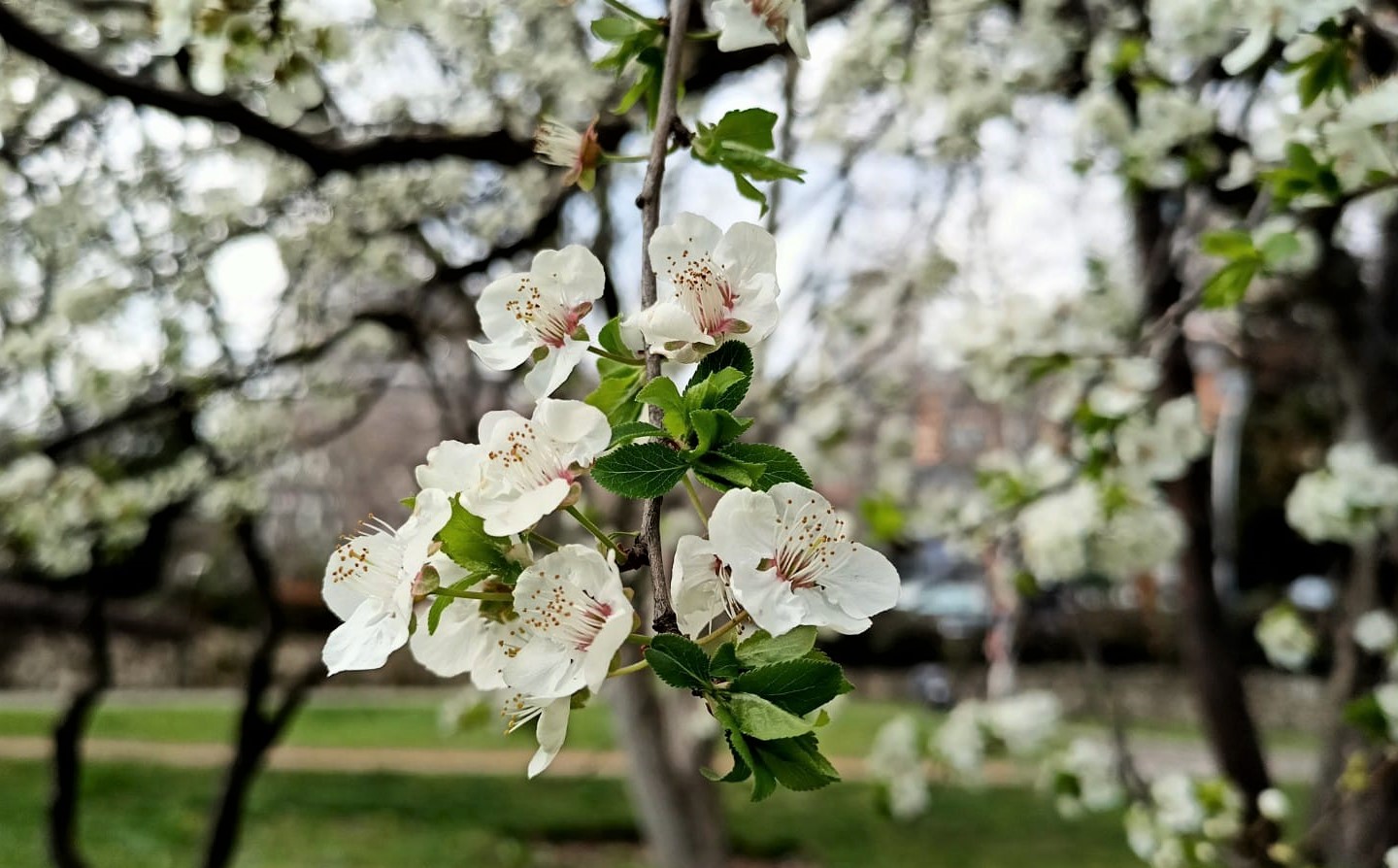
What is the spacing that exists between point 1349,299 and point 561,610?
10.7 ft

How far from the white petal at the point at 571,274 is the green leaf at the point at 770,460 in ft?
0.63

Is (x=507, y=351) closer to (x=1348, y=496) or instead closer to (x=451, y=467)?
(x=451, y=467)

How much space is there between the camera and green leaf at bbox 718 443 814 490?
68cm

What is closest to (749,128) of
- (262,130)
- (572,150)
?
(572,150)

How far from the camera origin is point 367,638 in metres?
0.75

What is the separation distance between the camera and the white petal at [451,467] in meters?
0.71

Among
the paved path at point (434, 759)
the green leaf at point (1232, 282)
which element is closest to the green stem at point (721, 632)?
the green leaf at point (1232, 282)

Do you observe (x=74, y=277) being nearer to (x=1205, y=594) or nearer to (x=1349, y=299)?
(x=1205, y=594)

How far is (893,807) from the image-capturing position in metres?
3.01

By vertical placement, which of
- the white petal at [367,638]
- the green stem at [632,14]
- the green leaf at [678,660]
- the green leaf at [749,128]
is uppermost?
the green stem at [632,14]

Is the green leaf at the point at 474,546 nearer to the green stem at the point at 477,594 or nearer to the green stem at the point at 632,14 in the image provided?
the green stem at the point at 477,594

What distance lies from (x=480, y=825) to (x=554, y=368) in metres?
6.30

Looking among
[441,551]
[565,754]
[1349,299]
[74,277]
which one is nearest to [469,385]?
[74,277]

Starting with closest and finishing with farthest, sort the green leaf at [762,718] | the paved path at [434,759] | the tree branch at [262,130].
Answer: the green leaf at [762,718] → the tree branch at [262,130] → the paved path at [434,759]
